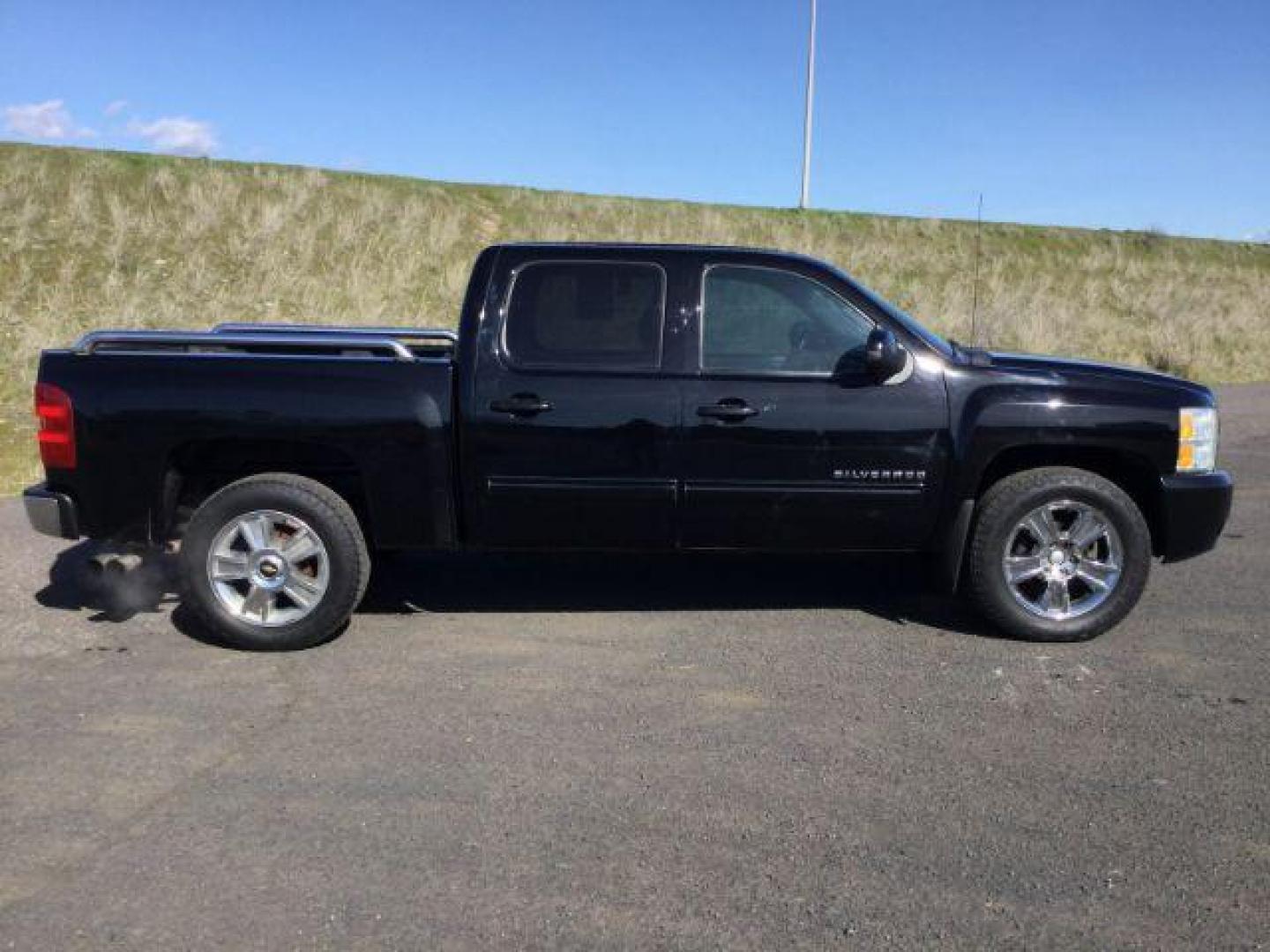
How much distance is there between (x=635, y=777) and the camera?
3791mm

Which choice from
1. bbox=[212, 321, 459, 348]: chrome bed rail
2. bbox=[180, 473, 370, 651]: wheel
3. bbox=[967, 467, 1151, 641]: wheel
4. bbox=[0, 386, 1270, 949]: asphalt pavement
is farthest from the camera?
bbox=[212, 321, 459, 348]: chrome bed rail

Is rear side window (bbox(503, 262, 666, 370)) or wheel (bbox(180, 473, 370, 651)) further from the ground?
rear side window (bbox(503, 262, 666, 370))

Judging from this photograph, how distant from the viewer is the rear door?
16.6 feet

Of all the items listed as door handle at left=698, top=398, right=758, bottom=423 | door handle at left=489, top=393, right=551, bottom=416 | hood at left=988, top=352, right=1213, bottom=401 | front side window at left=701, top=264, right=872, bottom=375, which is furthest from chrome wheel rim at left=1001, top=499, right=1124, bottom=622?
door handle at left=489, top=393, right=551, bottom=416

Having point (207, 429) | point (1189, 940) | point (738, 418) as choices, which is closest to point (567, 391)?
point (738, 418)

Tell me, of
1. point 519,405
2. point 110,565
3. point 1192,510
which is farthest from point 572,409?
point 1192,510

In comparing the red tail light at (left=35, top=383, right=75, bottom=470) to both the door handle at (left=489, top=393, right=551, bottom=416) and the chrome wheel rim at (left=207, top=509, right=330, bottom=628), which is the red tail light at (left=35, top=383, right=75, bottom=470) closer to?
the chrome wheel rim at (left=207, top=509, right=330, bottom=628)

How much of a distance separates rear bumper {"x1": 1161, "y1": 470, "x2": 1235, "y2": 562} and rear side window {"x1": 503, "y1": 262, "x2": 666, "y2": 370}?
254 centimetres

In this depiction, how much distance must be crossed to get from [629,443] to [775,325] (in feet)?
2.94

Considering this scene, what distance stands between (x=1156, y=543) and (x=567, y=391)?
296cm

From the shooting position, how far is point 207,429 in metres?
5.00

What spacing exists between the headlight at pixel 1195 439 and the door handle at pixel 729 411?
80.8 inches

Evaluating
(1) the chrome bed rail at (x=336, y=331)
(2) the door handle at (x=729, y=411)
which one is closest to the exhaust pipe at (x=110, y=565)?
(1) the chrome bed rail at (x=336, y=331)

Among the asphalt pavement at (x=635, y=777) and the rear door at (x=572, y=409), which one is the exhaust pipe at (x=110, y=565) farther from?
the rear door at (x=572, y=409)
